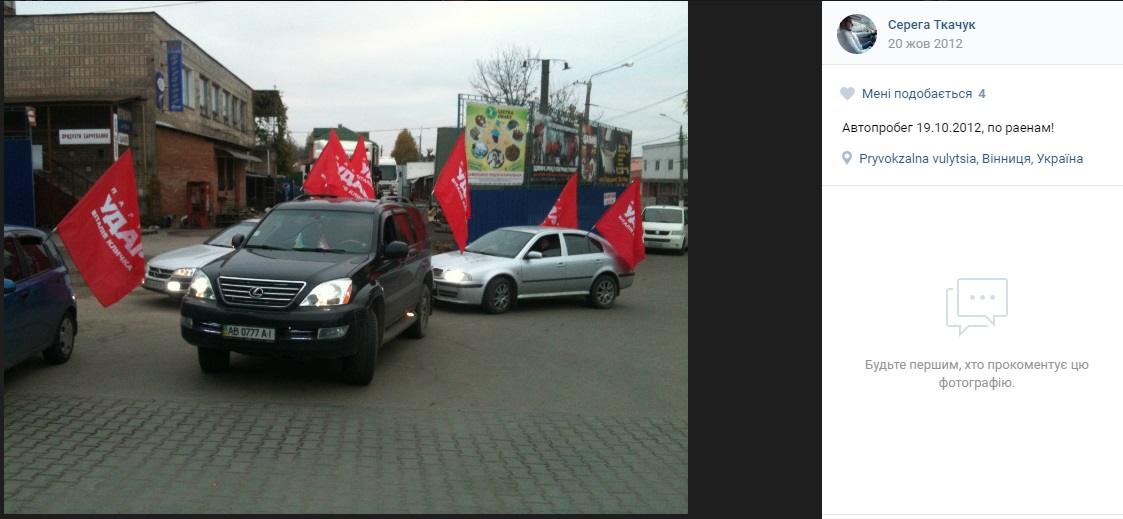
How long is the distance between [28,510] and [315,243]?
4.32 metres

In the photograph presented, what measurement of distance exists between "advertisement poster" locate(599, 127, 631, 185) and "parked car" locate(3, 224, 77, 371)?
25695 millimetres

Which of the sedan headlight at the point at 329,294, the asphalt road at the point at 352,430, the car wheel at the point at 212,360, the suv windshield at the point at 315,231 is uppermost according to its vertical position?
the suv windshield at the point at 315,231

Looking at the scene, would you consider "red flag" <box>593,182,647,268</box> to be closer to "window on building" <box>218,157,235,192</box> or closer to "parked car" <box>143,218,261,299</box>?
"parked car" <box>143,218,261,299</box>

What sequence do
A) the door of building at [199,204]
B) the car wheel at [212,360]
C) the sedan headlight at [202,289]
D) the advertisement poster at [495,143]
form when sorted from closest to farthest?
the sedan headlight at [202,289]
the car wheel at [212,360]
the advertisement poster at [495,143]
the door of building at [199,204]

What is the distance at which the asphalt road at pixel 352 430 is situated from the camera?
15.6 ft

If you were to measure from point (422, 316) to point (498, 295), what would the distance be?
2700 millimetres

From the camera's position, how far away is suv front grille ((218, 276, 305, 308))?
7.12 metres

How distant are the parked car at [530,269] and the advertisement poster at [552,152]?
39.3 ft

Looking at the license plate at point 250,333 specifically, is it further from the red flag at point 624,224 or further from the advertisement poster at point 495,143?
the advertisement poster at point 495,143

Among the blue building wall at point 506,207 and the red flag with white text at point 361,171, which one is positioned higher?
the red flag with white text at point 361,171

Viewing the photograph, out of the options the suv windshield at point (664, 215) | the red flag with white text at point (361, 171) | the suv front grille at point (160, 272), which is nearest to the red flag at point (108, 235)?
the suv front grille at point (160, 272)
